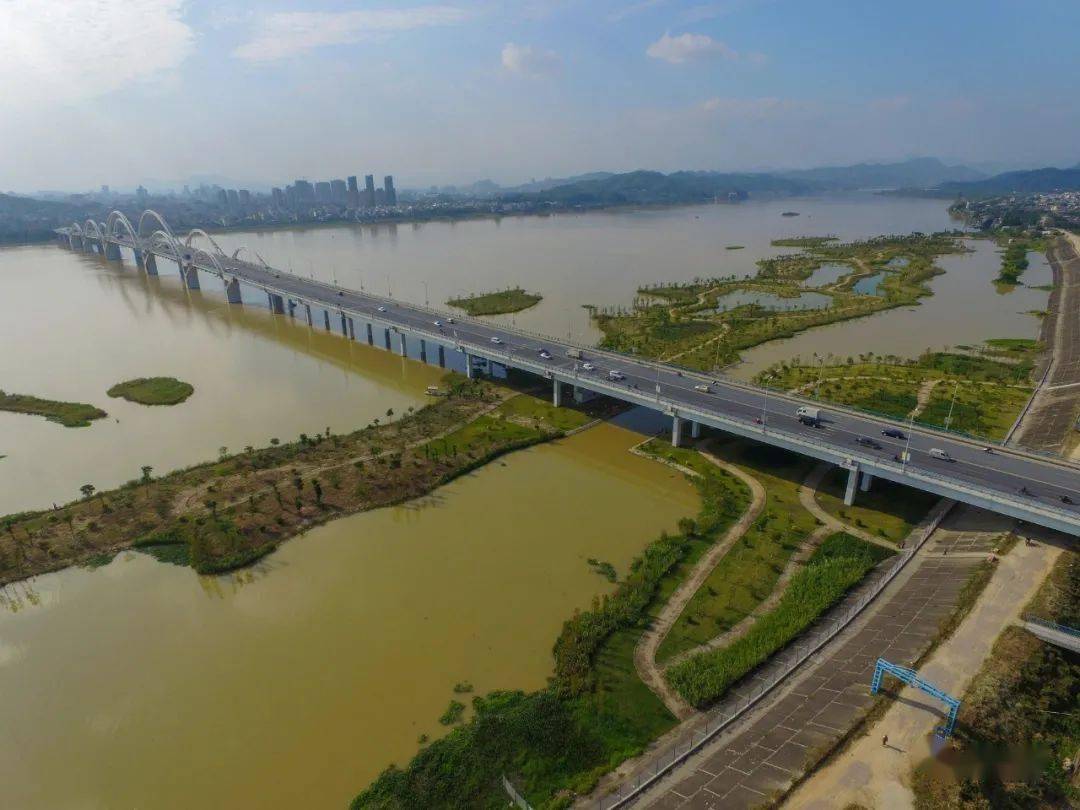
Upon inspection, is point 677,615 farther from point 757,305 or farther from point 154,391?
point 757,305

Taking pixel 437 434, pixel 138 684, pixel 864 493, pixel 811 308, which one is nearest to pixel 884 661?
pixel 864 493

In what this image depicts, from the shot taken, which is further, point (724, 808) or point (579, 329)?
point (579, 329)

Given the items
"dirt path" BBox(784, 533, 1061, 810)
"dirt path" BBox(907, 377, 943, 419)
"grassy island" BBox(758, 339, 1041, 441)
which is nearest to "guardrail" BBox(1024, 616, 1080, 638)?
"dirt path" BBox(784, 533, 1061, 810)

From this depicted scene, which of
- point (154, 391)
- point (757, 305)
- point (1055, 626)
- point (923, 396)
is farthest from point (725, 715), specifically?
point (757, 305)

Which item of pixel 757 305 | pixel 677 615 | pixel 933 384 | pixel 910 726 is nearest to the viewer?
pixel 910 726

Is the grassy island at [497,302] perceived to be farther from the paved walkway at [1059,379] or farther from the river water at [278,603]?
the paved walkway at [1059,379]

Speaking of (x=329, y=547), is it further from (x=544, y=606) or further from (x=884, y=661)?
(x=884, y=661)

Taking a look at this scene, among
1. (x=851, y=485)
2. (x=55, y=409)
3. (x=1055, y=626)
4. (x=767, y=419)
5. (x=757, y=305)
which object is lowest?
(x=1055, y=626)
